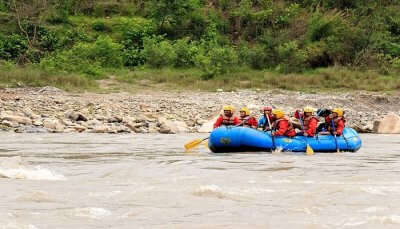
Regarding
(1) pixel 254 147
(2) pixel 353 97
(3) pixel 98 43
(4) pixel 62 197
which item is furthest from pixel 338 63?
(4) pixel 62 197

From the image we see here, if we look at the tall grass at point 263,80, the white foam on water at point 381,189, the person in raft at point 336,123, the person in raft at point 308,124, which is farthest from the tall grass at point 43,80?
the white foam on water at point 381,189

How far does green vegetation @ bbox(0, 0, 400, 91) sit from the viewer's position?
1014 inches

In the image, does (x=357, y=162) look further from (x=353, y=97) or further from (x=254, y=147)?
(x=353, y=97)

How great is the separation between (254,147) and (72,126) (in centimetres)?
640

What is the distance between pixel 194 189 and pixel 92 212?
1782 millimetres

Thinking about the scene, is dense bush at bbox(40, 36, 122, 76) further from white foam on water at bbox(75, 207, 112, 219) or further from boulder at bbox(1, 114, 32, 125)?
white foam on water at bbox(75, 207, 112, 219)

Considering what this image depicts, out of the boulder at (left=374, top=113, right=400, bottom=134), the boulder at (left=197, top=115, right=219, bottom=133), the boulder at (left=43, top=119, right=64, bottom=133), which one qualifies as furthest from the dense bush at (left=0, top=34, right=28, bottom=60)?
the boulder at (left=374, top=113, right=400, bottom=134)

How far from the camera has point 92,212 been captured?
686cm

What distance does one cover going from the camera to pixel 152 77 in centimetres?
2578

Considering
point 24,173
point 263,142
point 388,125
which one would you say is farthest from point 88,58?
point 24,173

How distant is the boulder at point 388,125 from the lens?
66.4 feet

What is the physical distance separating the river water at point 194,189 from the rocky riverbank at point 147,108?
5.08m

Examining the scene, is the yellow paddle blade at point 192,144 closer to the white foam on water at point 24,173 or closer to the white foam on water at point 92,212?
the white foam on water at point 24,173

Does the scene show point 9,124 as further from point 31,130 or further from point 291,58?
point 291,58
